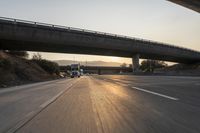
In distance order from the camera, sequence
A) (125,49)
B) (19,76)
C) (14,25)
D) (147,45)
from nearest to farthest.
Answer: (19,76) → (14,25) → (125,49) → (147,45)

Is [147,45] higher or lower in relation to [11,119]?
higher

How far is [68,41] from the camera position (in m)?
61.4

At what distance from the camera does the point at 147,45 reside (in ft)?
273

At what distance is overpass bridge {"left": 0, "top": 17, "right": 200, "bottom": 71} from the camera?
53.5 meters

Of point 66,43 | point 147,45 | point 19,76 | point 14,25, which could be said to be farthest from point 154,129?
point 147,45

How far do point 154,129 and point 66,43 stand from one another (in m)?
55.4

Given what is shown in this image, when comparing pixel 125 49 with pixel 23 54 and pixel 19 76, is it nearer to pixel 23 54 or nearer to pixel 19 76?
pixel 23 54

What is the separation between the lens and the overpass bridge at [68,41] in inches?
2108

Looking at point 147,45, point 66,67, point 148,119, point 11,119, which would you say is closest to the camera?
point 148,119

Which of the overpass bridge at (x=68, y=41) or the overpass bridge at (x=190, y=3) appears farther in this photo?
the overpass bridge at (x=68, y=41)

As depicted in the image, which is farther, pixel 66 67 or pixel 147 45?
pixel 66 67

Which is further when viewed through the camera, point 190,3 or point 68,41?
point 68,41

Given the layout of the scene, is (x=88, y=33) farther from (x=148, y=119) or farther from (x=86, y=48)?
(x=148, y=119)

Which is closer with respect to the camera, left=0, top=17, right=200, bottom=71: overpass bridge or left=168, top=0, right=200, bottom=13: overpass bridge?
left=168, top=0, right=200, bottom=13: overpass bridge
